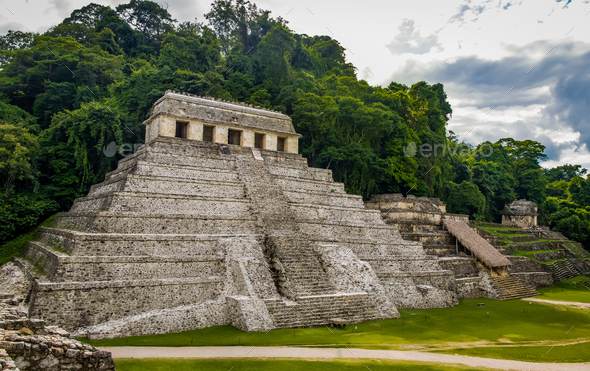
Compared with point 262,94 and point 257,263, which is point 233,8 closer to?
point 262,94

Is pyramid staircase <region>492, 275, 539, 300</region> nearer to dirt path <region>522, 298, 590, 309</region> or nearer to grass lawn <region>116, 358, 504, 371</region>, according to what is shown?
dirt path <region>522, 298, 590, 309</region>

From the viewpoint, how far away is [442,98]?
46500 millimetres

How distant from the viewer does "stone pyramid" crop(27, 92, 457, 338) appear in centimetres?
1307

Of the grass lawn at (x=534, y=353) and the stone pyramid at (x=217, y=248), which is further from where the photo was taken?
the stone pyramid at (x=217, y=248)

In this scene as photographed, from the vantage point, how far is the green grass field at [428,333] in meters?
12.0

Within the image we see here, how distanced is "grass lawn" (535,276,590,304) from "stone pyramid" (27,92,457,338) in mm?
7607

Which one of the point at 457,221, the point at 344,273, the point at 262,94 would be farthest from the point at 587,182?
the point at 344,273

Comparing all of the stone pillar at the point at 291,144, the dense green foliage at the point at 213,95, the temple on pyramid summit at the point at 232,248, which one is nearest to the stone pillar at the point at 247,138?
the temple on pyramid summit at the point at 232,248

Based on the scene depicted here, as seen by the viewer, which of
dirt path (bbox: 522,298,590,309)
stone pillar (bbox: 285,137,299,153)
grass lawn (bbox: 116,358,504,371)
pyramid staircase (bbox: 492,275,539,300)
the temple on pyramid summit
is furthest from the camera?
stone pillar (bbox: 285,137,299,153)

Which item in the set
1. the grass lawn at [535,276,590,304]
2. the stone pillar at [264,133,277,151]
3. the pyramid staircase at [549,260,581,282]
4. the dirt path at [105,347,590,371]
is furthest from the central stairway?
the pyramid staircase at [549,260,581,282]

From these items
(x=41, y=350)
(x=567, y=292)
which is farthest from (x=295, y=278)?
(x=567, y=292)

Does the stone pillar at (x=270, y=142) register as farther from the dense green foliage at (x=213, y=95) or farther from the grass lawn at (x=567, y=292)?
the grass lawn at (x=567, y=292)

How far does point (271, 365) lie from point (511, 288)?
18654mm

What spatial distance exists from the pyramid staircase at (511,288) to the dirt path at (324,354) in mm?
11746
